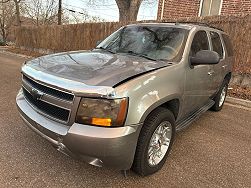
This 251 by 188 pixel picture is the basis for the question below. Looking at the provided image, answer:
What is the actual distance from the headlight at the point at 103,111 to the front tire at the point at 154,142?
426 millimetres

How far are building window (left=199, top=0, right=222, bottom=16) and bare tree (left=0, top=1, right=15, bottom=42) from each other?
34.6 metres

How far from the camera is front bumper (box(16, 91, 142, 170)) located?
2252 mm

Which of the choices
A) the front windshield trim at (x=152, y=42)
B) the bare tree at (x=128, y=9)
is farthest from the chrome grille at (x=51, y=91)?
the bare tree at (x=128, y=9)

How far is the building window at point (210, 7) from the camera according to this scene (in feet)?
39.9

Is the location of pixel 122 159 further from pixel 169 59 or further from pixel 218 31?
pixel 218 31

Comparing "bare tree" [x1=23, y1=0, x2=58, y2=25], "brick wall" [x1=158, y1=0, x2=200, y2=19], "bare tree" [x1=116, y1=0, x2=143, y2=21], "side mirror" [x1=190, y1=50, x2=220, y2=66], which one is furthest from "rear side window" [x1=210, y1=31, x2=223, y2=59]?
"bare tree" [x1=23, y1=0, x2=58, y2=25]

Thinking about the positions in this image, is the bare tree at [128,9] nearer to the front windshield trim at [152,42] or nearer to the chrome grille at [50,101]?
the front windshield trim at [152,42]

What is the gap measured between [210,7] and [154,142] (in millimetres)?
11511

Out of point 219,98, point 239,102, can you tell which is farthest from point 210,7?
point 219,98

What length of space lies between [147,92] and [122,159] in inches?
28.2

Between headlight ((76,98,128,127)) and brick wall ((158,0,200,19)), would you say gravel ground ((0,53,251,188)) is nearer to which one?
headlight ((76,98,128,127))

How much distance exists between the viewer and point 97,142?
2.24 metres

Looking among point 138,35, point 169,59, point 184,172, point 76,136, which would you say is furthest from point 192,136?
point 76,136

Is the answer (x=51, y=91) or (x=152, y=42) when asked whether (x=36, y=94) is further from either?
(x=152, y=42)
